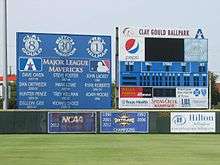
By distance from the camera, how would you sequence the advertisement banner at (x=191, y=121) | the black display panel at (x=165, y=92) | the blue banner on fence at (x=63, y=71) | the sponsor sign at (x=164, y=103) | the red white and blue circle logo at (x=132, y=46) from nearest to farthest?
the blue banner on fence at (x=63, y=71)
the red white and blue circle logo at (x=132, y=46)
the black display panel at (x=165, y=92)
the sponsor sign at (x=164, y=103)
the advertisement banner at (x=191, y=121)

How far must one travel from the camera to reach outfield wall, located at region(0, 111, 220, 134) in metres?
33.3

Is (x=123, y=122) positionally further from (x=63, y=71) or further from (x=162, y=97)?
(x=63, y=71)

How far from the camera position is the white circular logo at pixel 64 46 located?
33719 mm

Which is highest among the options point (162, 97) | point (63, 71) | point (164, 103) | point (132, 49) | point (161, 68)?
point (132, 49)

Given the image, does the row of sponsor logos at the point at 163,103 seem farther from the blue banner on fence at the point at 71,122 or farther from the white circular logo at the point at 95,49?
the white circular logo at the point at 95,49

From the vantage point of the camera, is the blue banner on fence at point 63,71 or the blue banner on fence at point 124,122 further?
the blue banner on fence at point 124,122

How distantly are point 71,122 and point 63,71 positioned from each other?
3077mm

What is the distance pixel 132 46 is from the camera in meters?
34.1

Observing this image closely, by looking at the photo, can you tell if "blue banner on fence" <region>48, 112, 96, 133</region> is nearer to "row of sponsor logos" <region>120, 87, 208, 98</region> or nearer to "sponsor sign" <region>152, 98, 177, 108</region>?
"row of sponsor logos" <region>120, 87, 208, 98</region>

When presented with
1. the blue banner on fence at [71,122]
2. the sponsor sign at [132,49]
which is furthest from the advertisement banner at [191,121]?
the blue banner on fence at [71,122]

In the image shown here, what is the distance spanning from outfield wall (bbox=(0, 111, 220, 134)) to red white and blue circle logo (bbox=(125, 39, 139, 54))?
3773 mm

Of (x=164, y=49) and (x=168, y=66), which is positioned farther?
(x=164, y=49)

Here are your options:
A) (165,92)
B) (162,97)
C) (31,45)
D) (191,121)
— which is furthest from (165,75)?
(31,45)

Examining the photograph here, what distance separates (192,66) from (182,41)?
1.61m
